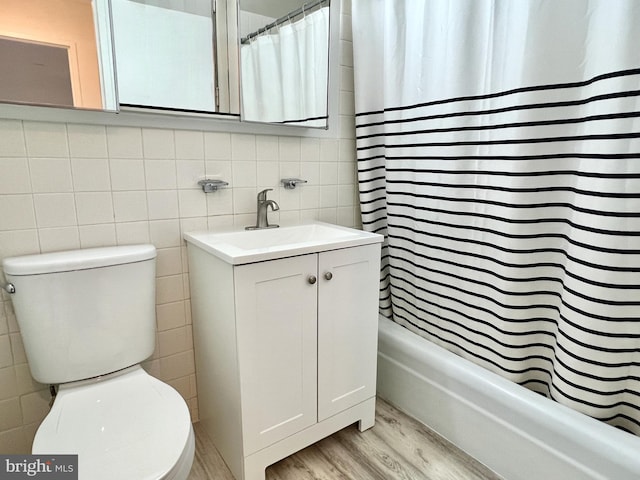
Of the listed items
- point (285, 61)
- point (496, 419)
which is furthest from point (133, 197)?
point (496, 419)

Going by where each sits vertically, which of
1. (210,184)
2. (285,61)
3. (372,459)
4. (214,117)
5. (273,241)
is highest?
(285,61)

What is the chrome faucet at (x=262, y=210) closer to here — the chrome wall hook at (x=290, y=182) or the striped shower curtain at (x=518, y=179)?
the chrome wall hook at (x=290, y=182)

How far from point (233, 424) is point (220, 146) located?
1009 millimetres

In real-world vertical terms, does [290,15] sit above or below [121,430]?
above

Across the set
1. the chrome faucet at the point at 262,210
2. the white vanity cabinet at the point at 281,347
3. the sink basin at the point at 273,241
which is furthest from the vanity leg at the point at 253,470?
the chrome faucet at the point at 262,210

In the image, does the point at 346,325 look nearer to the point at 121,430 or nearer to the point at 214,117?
the point at 121,430

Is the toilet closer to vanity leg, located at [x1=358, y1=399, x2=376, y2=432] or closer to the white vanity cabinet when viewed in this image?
the white vanity cabinet

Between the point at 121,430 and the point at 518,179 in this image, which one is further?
the point at 518,179

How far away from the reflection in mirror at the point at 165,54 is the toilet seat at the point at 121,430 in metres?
0.92

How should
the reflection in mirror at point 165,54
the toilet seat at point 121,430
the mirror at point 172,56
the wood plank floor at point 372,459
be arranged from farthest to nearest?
the wood plank floor at point 372,459, the reflection in mirror at point 165,54, the mirror at point 172,56, the toilet seat at point 121,430

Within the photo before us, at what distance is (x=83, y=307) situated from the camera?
111 cm

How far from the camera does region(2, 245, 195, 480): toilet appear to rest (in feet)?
2.89

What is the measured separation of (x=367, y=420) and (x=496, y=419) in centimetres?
51

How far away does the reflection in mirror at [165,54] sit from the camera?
4.00ft
